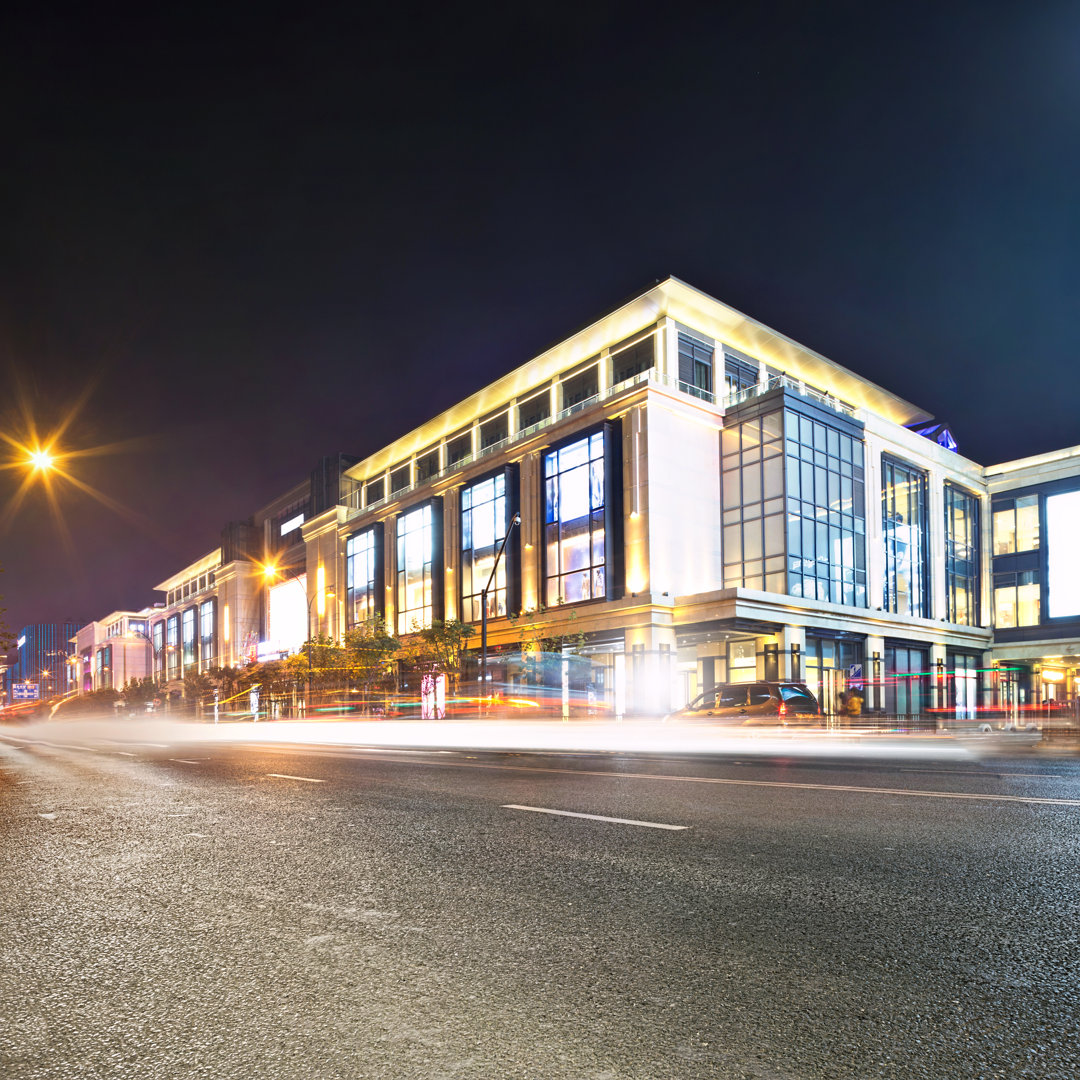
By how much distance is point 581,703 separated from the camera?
37.0m

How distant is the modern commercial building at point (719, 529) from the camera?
4141 centimetres

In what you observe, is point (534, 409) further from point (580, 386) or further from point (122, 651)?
point (122, 651)

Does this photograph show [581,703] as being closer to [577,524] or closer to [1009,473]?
[577,524]

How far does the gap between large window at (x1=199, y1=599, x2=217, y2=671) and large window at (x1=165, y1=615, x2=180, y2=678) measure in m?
12.2

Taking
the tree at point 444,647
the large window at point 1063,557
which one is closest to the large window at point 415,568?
the tree at point 444,647

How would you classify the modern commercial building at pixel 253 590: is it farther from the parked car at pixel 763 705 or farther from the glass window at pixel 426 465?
the parked car at pixel 763 705

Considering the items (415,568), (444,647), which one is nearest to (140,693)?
(415,568)

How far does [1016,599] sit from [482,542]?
35709 mm

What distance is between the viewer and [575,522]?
46.4 meters

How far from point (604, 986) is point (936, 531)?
183 ft

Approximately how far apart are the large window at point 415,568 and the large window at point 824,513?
2601cm

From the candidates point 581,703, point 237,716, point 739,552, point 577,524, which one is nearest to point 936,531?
point 739,552

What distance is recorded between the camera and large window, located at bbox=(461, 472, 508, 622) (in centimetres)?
5191

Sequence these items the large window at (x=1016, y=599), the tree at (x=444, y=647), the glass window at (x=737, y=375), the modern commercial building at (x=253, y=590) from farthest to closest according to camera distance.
→ the modern commercial building at (x=253, y=590) < the large window at (x=1016, y=599) < the glass window at (x=737, y=375) < the tree at (x=444, y=647)
